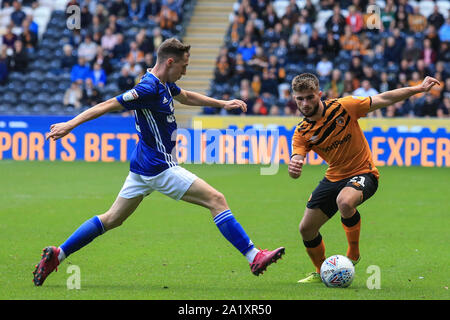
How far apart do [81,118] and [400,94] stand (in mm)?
2778

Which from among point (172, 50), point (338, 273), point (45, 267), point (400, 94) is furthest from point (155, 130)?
point (400, 94)

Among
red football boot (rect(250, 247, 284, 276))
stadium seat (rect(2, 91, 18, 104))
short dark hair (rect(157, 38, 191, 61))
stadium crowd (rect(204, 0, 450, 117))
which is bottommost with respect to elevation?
red football boot (rect(250, 247, 284, 276))

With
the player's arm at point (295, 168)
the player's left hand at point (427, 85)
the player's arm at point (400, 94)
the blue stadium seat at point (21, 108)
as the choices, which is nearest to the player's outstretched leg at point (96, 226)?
the player's arm at point (295, 168)

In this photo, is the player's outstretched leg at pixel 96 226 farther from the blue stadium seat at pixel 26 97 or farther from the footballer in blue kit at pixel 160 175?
the blue stadium seat at pixel 26 97

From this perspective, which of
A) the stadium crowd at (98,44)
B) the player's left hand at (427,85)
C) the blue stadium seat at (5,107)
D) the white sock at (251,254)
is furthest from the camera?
the blue stadium seat at (5,107)

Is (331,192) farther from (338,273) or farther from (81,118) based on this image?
(81,118)

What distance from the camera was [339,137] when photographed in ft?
24.3

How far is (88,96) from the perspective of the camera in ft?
76.7

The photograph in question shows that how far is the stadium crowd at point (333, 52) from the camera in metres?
21.5

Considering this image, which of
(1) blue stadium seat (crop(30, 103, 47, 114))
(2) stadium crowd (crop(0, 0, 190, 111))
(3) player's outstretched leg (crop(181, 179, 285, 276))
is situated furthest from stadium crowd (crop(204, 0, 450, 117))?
(3) player's outstretched leg (crop(181, 179, 285, 276))

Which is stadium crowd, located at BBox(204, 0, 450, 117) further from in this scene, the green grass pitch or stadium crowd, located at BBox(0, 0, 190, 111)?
the green grass pitch

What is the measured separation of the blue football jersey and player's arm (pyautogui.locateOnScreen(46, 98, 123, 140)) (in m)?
0.31

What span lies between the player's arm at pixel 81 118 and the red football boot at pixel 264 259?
5.54 feet

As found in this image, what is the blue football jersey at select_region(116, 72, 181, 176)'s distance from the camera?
7.00 m
